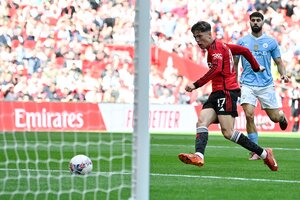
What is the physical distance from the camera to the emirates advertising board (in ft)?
68.6

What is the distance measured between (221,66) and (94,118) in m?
12.2

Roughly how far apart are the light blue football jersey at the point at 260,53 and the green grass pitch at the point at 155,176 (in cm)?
120

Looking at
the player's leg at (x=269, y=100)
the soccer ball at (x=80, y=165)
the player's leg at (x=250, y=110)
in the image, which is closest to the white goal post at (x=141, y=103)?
the soccer ball at (x=80, y=165)

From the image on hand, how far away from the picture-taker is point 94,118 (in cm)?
2252

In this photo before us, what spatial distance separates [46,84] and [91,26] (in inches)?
59.9

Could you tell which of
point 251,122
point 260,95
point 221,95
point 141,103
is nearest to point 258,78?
point 260,95

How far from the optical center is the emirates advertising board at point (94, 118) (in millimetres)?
20898

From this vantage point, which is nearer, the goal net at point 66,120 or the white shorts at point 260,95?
the goal net at point 66,120

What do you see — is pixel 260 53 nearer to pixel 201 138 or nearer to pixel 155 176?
pixel 201 138

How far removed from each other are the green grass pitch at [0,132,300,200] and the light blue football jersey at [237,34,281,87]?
120 cm

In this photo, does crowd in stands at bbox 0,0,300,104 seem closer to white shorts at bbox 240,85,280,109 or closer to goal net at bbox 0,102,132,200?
goal net at bbox 0,102,132,200

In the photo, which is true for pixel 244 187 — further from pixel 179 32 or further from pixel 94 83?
pixel 179 32

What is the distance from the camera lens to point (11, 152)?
45.0 ft

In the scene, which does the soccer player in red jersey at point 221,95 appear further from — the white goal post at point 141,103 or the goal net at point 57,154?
the white goal post at point 141,103
